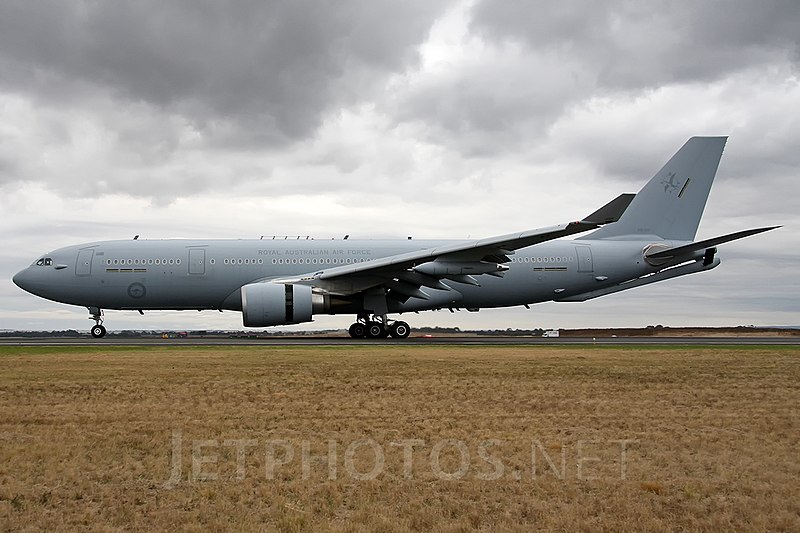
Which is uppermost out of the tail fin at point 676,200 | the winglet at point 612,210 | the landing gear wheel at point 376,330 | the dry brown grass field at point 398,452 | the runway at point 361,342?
the tail fin at point 676,200

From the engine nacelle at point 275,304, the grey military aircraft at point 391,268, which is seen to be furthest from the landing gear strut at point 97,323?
the engine nacelle at point 275,304

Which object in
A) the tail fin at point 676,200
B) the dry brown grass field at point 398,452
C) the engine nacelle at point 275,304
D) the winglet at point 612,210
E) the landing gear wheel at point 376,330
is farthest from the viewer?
the tail fin at point 676,200

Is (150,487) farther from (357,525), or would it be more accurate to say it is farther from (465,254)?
(465,254)

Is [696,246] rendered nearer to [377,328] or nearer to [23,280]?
[377,328]

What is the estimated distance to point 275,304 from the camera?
23.3m

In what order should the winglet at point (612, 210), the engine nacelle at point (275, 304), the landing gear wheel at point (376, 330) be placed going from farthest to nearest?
the landing gear wheel at point (376, 330) → the engine nacelle at point (275, 304) → the winglet at point (612, 210)

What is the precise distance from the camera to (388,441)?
6559mm

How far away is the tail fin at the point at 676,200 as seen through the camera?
30594 mm

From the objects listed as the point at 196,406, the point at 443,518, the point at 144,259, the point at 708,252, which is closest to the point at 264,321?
the point at 144,259

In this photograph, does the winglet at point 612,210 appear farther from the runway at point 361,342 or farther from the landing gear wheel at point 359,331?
the landing gear wheel at point 359,331

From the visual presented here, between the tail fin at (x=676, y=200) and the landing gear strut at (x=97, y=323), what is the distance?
2031cm

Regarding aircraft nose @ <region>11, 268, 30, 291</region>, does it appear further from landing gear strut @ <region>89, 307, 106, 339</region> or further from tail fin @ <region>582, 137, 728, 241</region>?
tail fin @ <region>582, 137, 728, 241</region>

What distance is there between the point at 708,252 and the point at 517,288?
7.61 m

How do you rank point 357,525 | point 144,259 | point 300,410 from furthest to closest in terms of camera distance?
point 144,259, point 300,410, point 357,525
